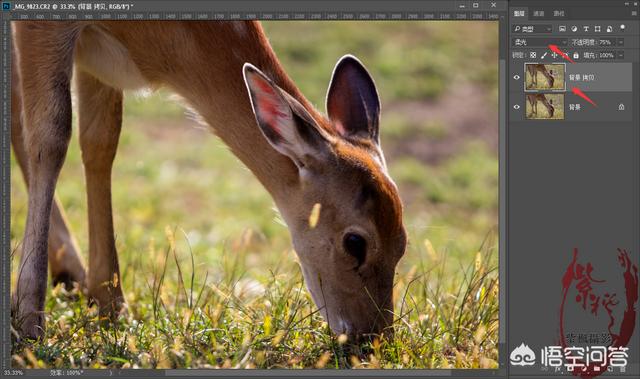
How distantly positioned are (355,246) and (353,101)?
3.17 ft

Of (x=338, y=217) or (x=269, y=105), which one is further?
(x=338, y=217)

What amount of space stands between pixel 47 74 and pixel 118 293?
4.45ft

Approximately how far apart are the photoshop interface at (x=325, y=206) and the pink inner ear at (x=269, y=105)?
0.01 meters

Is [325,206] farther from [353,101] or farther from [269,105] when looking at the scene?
[353,101]

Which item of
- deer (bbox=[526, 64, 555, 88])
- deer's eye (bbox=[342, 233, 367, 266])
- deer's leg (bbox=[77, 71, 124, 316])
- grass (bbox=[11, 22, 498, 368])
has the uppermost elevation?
deer (bbox=[526, 64, 555, 88])

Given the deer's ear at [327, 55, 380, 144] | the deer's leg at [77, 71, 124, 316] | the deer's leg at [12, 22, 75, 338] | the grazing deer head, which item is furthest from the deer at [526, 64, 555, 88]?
the deer's leg at [77, 71, 124, 316]

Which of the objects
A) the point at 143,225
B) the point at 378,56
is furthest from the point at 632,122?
the point at 378,56

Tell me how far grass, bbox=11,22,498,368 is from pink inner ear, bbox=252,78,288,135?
0.73 metres

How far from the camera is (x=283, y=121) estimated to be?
198 inches

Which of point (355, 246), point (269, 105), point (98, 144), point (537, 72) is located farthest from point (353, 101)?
point (98, 144)

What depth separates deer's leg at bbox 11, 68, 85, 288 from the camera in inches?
259

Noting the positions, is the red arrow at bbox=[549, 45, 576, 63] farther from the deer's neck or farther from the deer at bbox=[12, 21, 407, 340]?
the deer's neck

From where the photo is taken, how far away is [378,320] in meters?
5.11

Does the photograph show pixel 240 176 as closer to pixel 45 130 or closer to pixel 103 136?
pixel 103 136
